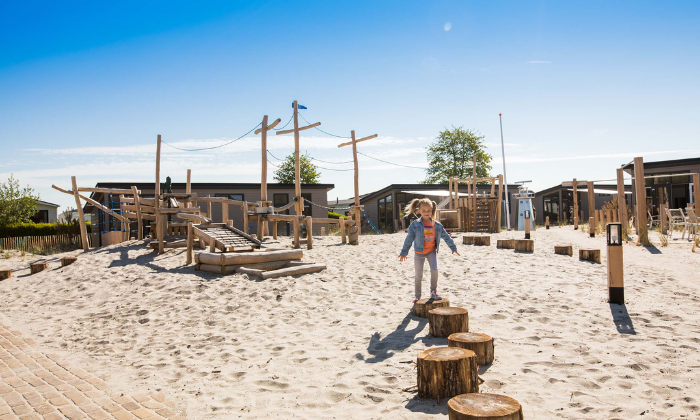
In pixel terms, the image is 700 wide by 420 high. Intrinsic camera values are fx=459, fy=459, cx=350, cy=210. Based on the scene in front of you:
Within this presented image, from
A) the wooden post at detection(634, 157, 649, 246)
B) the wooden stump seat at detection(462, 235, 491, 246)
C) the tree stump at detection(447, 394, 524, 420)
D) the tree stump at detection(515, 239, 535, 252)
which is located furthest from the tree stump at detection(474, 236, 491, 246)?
the tree stump at detection(447, 394, 524, 420)

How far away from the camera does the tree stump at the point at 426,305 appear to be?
5.93 metres

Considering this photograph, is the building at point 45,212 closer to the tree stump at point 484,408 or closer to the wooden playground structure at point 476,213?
the wooden playground structure at point 476,213

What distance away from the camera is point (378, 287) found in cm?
816

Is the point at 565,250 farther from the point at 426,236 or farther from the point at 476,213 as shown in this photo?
the point at 476,213

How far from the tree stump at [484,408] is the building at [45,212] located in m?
44.5

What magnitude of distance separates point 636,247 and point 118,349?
13.3 metres

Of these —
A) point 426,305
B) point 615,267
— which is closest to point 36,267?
point 426,305

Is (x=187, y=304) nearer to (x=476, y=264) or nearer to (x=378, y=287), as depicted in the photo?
(x=378, y=287)

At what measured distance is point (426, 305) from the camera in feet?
19.8

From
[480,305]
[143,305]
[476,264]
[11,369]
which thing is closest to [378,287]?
[480,305]

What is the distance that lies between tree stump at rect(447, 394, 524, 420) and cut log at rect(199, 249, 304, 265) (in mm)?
7018

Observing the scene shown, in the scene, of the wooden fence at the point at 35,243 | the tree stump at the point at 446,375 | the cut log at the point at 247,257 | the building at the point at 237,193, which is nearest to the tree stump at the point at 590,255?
the cut log at the point at 247,257

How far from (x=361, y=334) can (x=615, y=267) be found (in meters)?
3.87

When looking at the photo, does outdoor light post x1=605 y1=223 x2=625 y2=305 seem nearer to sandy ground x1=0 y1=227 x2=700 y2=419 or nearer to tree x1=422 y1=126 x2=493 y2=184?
sandy ground x1=0 y1=227 x2=700 y2=419
